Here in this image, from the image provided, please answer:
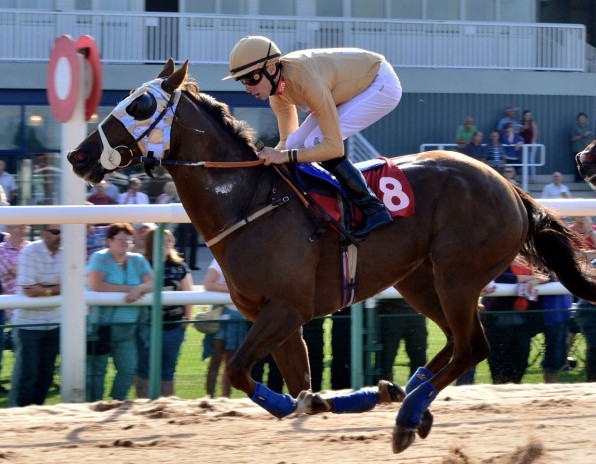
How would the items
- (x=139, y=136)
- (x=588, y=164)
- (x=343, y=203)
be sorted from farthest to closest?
(x=588, y=164) < (x=343, y=203) < (x=139, y=136)

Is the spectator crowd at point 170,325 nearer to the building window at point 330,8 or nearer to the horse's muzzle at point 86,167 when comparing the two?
the horse's muzzle at point 86,167

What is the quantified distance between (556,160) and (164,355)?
13.5m

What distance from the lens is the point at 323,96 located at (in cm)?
497

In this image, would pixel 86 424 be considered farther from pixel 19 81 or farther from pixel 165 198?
pixel 19 81

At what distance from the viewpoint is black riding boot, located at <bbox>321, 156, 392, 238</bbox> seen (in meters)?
5.11

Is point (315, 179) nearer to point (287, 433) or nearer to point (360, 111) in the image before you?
point (360, 111)

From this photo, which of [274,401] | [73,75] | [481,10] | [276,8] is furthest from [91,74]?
[481,10]

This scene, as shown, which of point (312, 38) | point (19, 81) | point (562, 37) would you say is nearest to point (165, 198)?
point (19, 81)

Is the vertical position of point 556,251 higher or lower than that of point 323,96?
lower

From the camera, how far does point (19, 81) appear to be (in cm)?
1619

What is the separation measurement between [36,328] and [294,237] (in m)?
2.07

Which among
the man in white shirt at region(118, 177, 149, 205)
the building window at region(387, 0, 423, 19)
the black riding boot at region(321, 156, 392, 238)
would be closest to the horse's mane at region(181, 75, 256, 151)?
the black riding boot at region(321, 156, 392, 238)

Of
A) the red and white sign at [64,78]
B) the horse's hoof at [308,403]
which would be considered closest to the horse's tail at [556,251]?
the horse's hoof at [308,403]

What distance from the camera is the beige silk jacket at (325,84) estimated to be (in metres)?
4.97
